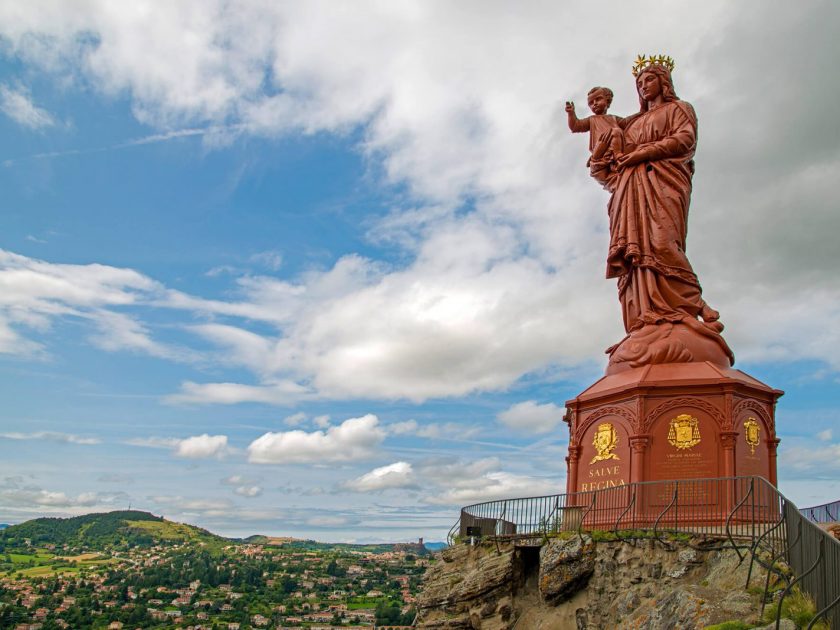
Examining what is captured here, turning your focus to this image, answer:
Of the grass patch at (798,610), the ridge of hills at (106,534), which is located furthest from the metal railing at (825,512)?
the ridge of hills at (106,534)

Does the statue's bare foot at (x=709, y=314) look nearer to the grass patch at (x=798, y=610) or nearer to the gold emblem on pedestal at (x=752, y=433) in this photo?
the gold emblem on pedestal at (x=752, y=433)

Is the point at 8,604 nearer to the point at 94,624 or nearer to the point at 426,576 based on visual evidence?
the point at 94,624

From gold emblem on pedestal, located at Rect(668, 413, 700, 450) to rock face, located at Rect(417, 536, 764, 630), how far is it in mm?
3727

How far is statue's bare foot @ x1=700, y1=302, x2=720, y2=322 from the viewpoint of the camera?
68.8 ft

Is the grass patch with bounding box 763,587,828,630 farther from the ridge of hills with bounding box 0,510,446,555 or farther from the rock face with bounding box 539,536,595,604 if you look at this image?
the ridge of hills with bounding box 0,510,446,555

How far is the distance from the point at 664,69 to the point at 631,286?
649 centimetres

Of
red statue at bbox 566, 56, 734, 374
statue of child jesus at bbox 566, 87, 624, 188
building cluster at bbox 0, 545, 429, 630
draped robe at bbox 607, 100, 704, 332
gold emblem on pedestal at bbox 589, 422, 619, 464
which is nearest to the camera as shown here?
gold emblem on pedestal at bbox 589, 422, 619, 464

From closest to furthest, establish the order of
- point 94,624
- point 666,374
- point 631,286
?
point 666,374
point 631,286
point 94,624

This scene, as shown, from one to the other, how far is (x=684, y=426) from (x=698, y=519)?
7.99 feet

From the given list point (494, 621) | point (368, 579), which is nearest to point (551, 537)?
point (494, 621)

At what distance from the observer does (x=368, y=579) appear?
9212cm

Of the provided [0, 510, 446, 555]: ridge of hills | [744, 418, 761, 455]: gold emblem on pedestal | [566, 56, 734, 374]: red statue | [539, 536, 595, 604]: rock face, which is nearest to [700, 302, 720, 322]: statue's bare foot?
[566, 56, 734, 374]: red statue

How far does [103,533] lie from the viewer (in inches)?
5743

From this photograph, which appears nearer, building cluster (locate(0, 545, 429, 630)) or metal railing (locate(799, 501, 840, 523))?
metal railing (locate(799, 501, 840, 523))
